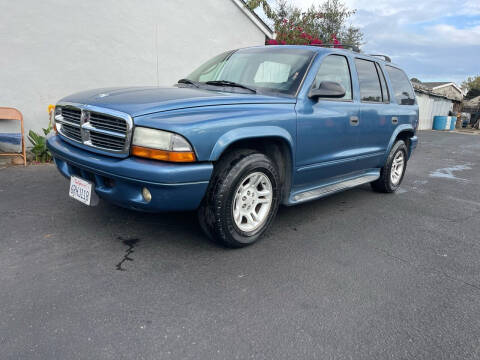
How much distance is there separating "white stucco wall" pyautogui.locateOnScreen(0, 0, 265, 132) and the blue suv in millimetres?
3558

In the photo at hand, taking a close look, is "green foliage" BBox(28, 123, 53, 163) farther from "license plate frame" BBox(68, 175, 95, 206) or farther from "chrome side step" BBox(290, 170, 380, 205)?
"chrome side step" BBox(290, 170, 380, 205)

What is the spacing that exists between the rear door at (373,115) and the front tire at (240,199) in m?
1.51

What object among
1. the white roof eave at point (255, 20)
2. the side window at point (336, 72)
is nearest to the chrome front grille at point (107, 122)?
the side window at point (336, 72)

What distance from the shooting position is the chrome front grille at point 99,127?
2602 mm

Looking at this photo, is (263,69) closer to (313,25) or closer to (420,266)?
(420,266)

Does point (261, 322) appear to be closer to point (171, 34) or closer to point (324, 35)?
point (171, 34)

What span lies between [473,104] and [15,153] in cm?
4951

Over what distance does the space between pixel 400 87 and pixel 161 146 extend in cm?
400

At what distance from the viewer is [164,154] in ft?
8.26

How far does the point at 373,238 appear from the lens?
3.56 m

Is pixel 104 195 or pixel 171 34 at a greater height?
pixel 171 34

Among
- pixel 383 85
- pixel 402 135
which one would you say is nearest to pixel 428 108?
pixel 402 135

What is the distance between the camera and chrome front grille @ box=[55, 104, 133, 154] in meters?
2.60

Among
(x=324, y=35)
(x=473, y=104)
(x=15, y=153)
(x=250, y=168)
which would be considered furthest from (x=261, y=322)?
(x=473, y=104)
